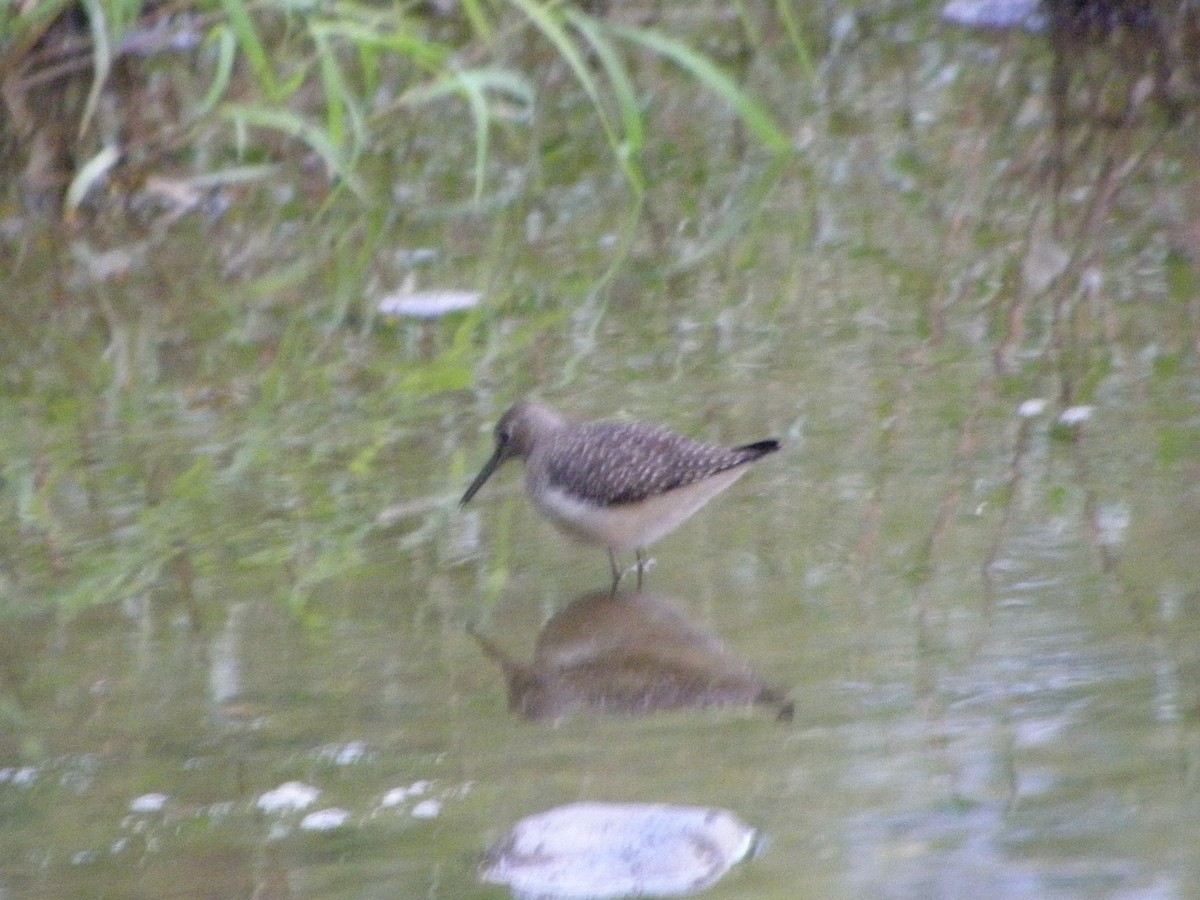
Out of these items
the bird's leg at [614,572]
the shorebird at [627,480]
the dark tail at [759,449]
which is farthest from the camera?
the bird's leg at [614,572]

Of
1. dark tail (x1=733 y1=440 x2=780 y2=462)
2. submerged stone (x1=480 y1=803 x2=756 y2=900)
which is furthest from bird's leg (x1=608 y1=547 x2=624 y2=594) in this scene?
submerged stone (x1=480 y1=803 x2=756 y2=900)

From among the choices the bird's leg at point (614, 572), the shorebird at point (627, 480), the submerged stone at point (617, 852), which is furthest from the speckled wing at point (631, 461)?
the submerged stone at point (617, 852)

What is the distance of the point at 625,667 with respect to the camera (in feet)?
16.4

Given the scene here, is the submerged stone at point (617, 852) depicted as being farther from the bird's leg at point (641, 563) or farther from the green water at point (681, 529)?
the bird's leg at point (641, 563)

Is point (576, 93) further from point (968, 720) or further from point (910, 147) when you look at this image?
point (968, 720)

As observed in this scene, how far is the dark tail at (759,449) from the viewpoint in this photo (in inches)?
211

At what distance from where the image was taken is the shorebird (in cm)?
546

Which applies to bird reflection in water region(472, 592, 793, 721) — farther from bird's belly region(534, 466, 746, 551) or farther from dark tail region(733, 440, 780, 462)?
dark tail region(733, 440, 780, 462)

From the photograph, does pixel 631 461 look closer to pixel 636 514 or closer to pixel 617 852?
pixel 636 514

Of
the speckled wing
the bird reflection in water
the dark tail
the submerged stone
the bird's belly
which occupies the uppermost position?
the dark tail

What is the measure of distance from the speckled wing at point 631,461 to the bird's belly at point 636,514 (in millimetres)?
21

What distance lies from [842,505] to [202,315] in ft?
10.1

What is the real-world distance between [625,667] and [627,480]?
66 centimetres

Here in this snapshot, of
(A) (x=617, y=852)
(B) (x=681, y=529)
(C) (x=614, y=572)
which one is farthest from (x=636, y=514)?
(A) (x=617, y=852)
